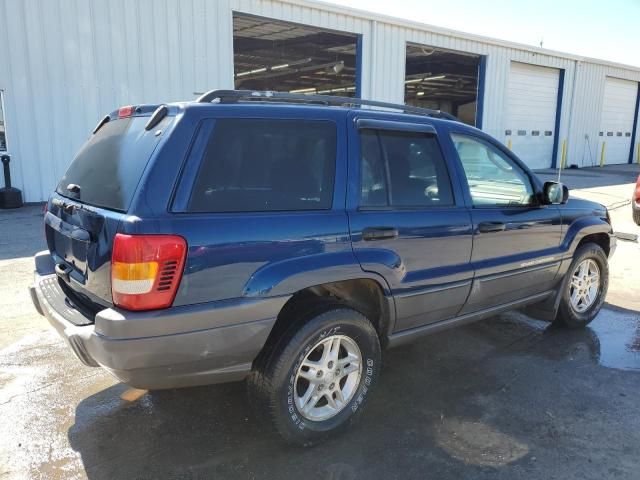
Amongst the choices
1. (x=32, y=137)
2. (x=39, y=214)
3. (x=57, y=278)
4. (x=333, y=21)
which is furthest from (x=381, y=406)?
(x=333, y=21)

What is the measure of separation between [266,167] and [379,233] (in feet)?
2.47

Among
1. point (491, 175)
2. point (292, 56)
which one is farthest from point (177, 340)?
point (292, 56)

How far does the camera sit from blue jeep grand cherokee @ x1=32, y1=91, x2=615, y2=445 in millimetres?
2422

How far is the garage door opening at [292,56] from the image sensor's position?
14469 millimetres

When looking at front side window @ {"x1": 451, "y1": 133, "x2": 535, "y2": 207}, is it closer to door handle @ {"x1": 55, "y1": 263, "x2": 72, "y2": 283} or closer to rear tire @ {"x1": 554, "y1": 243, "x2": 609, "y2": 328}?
rear tire @ {"x1": 554, "y1": 243, "x2": 609, "y2": 328}

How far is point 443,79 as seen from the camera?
2506cm

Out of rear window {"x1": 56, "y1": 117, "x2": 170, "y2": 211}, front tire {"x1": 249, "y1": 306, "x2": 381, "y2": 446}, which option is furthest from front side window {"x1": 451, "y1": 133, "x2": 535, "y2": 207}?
rear window {"x1": 56, "y1": 117, "x2": 170, "y2": 211}

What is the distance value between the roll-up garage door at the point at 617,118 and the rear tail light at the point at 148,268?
85.1 ft

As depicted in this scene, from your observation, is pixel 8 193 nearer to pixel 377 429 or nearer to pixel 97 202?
Answer: pixel 97 202

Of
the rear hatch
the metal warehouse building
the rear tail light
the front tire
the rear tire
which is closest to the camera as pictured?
the rear tail light

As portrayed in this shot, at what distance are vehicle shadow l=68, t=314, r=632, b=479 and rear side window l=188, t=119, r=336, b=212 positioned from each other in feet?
4.29

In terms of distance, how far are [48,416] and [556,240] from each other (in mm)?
3883

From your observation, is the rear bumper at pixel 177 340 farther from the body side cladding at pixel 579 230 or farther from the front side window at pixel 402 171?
the body side cladding at pixel 579 230

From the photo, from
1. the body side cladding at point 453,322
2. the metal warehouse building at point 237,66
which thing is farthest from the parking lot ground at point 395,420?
the metal warehouse building at point 237,66
